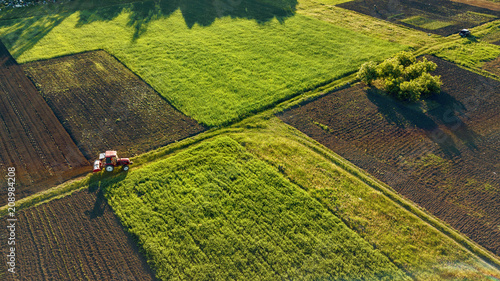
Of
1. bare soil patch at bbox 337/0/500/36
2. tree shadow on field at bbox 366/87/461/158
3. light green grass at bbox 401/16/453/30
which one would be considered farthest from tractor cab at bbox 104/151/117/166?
light green grass at bbox 401/16/453/30

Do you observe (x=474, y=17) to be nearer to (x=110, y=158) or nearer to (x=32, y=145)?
(x=110, y=158)

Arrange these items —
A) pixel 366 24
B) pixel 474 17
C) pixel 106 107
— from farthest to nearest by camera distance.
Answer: pixel 474 17 → pixel 366 24 → pixel 106 107

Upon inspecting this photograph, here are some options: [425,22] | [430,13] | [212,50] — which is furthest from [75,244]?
[430,13]

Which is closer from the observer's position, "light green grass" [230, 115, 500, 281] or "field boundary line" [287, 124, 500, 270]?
"light green grass" [230, 115, 500, 281]

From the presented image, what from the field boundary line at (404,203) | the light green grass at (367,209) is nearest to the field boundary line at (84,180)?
the light green grass at (367,209)

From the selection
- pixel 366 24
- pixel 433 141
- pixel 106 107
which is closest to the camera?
pixel 433 141

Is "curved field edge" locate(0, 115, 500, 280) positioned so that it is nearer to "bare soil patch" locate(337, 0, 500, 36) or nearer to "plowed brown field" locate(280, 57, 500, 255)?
"plowed brown field" locate(280, 57, 500, 255)

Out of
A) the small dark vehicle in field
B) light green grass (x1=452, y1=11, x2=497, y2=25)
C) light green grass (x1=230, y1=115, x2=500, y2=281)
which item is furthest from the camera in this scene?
light green grass (x1=452, y1=11, x2=497, y2=25)

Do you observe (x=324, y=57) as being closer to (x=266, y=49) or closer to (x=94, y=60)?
(x=266, y=49)
